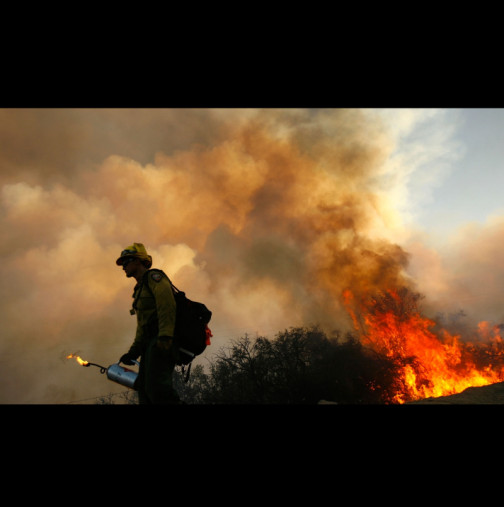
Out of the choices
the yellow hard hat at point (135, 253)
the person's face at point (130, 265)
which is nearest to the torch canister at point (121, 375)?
the person's face at point (130, 265)

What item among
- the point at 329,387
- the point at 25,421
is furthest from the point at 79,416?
the point at 329,387

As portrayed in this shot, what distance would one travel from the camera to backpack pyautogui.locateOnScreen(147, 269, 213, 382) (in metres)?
3.73

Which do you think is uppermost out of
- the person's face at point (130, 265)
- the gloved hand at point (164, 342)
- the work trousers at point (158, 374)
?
the person's face at point (130, 265)

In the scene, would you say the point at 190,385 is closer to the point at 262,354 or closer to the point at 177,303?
the point at 262,354

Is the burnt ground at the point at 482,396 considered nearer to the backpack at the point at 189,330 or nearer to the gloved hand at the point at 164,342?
the backpack at the point at 189,330

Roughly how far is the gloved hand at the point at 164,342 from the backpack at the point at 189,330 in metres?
0.17

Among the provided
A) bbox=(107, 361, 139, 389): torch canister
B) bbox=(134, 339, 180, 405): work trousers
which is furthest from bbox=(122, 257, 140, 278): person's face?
bbox=(107, 361, 139, 389): torch canister

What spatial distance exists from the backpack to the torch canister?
2.86 ft

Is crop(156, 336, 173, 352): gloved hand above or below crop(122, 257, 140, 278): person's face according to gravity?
below

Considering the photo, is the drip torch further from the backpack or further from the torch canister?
the backpack

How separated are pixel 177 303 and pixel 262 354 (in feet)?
70.4

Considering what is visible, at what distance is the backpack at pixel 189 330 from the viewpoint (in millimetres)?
3734

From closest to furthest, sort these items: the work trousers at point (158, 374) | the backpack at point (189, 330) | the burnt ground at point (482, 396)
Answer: the work trousers at point (158, 374)
the backpack at point (189, 330)
the burnt ground at point (482, 396)

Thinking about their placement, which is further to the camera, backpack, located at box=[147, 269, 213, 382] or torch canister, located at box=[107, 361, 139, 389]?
torch canister, located at box=[107, 361, 139, 389]
